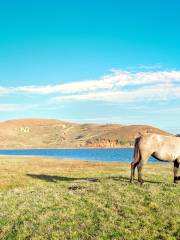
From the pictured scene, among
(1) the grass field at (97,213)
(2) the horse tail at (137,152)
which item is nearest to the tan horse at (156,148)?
(2) the horse tail at (137,152)

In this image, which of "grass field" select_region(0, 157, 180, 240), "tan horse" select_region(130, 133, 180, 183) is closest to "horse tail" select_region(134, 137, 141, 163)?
"tan horse" select_region(130, 133, 180, 183)

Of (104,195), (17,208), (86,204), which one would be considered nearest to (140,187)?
(104,195)

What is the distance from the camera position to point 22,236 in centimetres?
1566

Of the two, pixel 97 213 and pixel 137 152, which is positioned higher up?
pixel 137 152

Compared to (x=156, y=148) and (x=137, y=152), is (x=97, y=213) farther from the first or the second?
(x=156, y=148)

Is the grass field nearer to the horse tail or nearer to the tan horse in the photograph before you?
the horse tail

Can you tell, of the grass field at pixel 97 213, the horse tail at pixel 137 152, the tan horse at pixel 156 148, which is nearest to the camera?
the grass field at pixel 97 213

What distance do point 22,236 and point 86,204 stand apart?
382 centimetres

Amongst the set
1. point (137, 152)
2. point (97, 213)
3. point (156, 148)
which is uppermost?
point (156, 148)

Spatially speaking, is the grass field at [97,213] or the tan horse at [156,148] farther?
the tan horse at [156,148]

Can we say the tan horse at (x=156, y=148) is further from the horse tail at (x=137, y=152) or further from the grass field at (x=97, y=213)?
the grass field at (x=97, y=213)

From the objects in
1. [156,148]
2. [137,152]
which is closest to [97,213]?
[137,152]

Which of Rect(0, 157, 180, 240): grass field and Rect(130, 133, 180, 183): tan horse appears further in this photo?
Rect(130, 133, 180, 183): tan horse

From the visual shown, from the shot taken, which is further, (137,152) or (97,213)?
(137,152)
